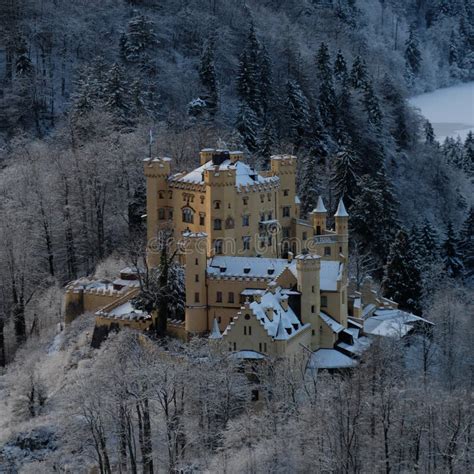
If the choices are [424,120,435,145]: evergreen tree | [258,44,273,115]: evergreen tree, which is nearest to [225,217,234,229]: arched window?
[258,44,273,115]: evergreen tree

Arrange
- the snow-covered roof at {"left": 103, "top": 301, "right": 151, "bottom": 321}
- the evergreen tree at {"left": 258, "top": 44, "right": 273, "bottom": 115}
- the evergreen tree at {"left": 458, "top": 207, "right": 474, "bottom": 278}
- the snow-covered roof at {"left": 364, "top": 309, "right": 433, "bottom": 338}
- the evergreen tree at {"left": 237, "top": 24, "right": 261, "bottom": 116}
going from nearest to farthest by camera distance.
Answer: the snow-covered roof at {"left": 103, "top": 301, "right": 151, "bottom": 321}
the snow-covered roof at {"left": 364, "top": 309, "right": 433, "bottom": 338}
the evergreen tree at {"left": 458, "top": 207, "right": 474, "bottom": 278}
the evergreen tree at {"left": 237, "top": 24, "right": 261, "bottom": 116}
the evergreen tree at {"left": 258, "top": 44, "right": 273, "bottom": 115}

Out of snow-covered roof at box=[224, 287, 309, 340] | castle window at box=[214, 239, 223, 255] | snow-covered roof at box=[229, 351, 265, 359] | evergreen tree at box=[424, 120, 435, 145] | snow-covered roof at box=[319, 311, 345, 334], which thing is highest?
evergreen tree at box=[424, 120, 435, 145]

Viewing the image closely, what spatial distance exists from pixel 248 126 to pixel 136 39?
22308mm

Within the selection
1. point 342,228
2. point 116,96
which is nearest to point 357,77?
point 116,96

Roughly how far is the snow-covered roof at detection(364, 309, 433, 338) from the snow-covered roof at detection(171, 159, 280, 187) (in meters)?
12.6

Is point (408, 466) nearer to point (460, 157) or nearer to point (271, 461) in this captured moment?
point (271, 461)

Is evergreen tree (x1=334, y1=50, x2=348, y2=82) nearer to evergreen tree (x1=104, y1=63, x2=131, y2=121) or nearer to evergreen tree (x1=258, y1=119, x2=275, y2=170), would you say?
evergreen tree (x1=258, y1=119, x2=275, y2=170)

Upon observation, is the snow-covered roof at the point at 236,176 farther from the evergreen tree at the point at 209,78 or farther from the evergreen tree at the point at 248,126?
the evergreen tree at the point at 209,78

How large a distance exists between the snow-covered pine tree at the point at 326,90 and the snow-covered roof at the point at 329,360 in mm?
66625

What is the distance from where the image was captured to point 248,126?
127000 mm

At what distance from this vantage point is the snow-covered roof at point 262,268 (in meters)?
76.8

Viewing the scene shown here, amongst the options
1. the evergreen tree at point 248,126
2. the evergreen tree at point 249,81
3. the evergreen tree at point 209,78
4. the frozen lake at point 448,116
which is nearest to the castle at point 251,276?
the evergreen tree at point 248,126

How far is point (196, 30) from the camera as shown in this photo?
5861 inches

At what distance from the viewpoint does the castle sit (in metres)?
73.6
